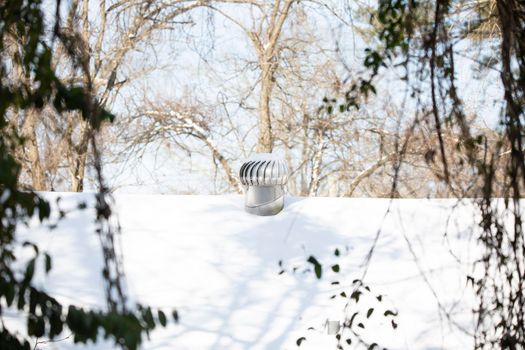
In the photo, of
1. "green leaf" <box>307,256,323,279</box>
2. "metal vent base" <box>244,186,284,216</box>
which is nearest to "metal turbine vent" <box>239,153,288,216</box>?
"metal vent base" <box>244,186,284,216</box>

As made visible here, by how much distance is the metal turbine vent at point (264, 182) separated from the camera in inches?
175

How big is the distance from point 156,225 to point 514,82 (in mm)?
3231

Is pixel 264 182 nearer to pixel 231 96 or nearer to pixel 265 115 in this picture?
pixel 265 115

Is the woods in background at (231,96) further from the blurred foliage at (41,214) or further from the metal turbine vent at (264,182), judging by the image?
the blurred foliage at (41,214)

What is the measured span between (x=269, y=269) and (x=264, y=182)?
25.5 inches

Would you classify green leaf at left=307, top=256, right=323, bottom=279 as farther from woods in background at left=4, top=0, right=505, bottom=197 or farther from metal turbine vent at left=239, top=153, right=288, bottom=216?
woods in background at left=4, top=0, right=505, bottom=197

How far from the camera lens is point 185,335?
349 cm

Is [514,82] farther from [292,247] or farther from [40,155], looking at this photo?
[40,155]

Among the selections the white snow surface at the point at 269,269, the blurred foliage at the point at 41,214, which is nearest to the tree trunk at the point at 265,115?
the white snow surface at the point at 269,269

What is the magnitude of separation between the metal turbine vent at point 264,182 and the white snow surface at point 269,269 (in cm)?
10

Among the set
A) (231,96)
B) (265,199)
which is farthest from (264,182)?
(231,96)

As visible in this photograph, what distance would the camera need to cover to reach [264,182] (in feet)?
14.8

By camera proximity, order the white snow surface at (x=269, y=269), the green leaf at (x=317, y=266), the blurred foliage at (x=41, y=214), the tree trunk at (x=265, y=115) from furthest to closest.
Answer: the tree trunk at (x=265, y=115) → the white snow surface at (x=269, y=269) → the green leaf at (x=317, y=266) → the blurred foliage at (x=41, y=214)

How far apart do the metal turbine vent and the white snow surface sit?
0.10m
